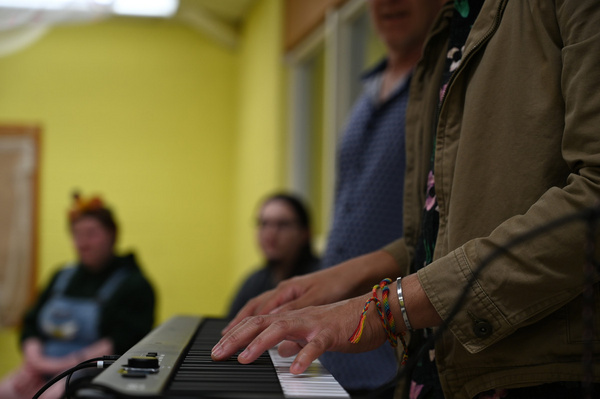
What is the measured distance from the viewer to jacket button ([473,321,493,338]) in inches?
28.0

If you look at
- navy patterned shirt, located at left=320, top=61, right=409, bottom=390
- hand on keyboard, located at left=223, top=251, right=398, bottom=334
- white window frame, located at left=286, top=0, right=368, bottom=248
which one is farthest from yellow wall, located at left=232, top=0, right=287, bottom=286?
hand on keyboard, located at left=223, top=251, right=398, bottom=334

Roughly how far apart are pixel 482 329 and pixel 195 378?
294 millimetres

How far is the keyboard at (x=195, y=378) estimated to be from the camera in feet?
1.78

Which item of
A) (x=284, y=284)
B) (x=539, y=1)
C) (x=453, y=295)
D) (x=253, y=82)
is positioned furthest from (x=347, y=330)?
(x=253, y=82)

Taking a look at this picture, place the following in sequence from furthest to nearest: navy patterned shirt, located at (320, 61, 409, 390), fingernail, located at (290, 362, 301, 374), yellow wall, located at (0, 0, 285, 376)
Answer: yellow wall, located at (0, 0, 285, 376) → navy patterned shirt, located at (320, 61, 409, 390) → fingernail, located at (290, 362, 301, 374)

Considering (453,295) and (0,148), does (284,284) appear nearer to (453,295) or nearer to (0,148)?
(453,295)

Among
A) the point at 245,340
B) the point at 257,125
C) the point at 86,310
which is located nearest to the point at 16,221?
the point at 257,125

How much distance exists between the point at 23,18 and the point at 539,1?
123 inches

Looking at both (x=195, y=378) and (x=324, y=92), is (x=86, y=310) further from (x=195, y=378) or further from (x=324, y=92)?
(x=195, y=378)

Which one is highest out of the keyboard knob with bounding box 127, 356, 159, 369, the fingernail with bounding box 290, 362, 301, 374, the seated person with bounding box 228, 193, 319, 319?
the keyboard knob with bounding box 127, 356, 159, 369

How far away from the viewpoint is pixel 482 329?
0.71m

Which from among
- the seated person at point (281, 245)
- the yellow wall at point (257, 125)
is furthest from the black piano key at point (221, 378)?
the yellow wall at point (257, 125)

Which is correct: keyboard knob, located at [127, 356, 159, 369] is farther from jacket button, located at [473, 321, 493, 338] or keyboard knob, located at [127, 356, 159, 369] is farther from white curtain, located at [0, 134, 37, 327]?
white curtain, located at [0, 134, 37, 327]

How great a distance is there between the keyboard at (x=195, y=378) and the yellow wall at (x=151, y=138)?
4.49 m
